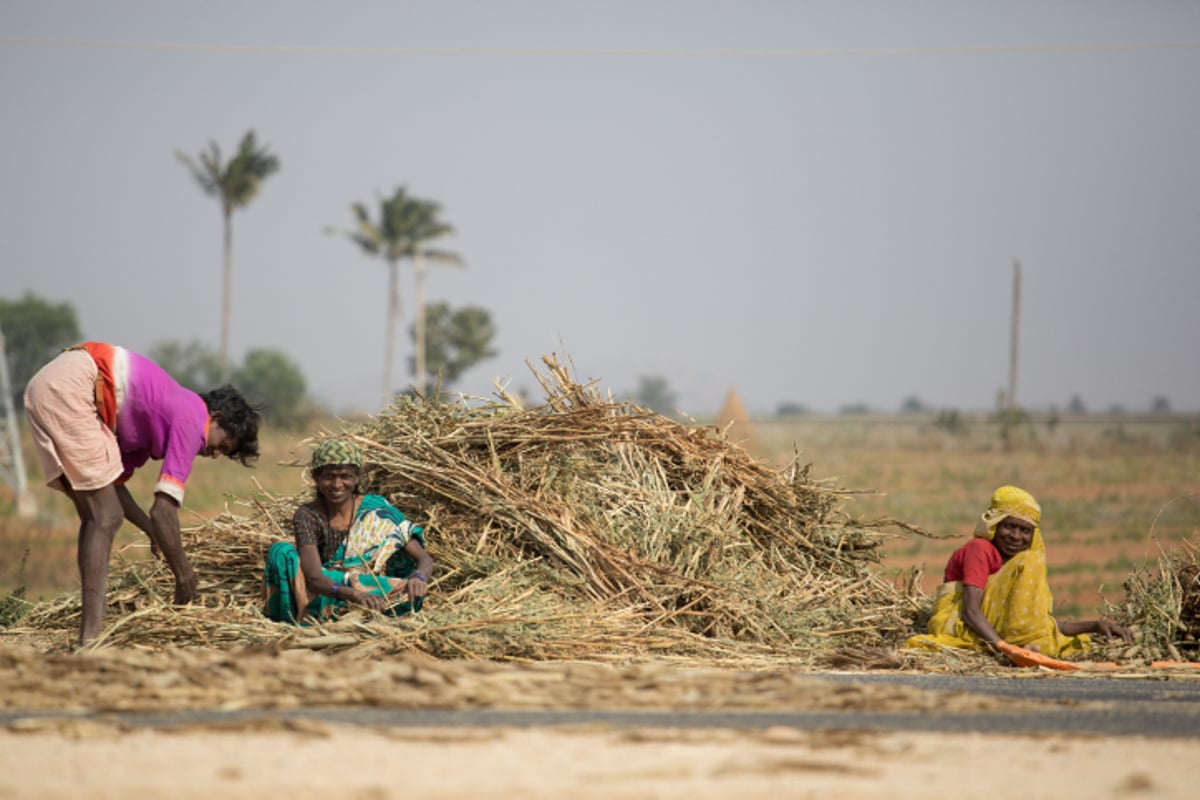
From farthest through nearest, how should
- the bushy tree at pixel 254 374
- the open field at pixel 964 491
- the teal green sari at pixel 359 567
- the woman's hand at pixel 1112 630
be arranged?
the bushy tree at pixel 254 374
the open field at pixel 964 491
the woman's hand at pixel 1112 630
the teal green sari at pixel 359 567

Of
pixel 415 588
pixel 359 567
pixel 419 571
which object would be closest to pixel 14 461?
pixel 359 567

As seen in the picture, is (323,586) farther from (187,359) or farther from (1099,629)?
(187,359)

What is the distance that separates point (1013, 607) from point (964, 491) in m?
22.0

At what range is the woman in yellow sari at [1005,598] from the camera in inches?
275

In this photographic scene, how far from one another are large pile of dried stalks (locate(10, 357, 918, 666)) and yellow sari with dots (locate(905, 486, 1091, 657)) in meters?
0.39

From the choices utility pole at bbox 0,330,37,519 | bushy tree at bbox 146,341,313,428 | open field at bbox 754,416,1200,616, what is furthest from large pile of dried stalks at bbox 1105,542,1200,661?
bushy tree at bbox 146,341,313,428

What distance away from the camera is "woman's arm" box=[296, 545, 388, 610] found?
6254mm

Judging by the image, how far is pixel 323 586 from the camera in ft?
20.8

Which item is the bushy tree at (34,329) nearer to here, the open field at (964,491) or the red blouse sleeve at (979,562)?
the open field at (964,491)

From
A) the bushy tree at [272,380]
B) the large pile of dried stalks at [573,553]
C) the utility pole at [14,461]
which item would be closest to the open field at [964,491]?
the utility pole at [14,461]

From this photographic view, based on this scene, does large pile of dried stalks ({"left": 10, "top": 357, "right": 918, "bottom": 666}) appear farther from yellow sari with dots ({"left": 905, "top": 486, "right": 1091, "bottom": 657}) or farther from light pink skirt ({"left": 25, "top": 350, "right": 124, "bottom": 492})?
light pink skirt ({"left": 25, "top": 350, "right": 124, "bottom": 492})

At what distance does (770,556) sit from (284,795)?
470 centimetres

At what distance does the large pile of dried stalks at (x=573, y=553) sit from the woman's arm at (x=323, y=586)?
0.33 feet

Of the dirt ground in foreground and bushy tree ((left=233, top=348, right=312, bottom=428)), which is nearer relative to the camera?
the dirt ground in foreground
